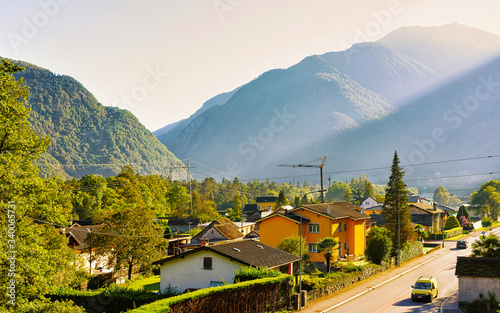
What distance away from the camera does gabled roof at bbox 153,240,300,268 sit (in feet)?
119

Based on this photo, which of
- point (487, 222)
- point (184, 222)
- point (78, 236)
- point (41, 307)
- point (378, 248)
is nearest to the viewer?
point (41, 307)

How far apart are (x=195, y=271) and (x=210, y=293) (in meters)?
10.8

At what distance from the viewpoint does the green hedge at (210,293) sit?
22.6 meters

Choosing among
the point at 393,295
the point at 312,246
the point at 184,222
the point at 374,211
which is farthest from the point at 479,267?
the point at 374,211

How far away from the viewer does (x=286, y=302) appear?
34.7 metres

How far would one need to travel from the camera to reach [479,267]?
34.3m

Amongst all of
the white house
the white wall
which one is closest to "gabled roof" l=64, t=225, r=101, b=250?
the white wall

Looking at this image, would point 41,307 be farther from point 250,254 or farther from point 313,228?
point 313,228

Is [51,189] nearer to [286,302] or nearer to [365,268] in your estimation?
[286,302]

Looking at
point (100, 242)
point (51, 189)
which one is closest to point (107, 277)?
point (100, 242)

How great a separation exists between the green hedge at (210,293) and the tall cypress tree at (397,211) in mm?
40307

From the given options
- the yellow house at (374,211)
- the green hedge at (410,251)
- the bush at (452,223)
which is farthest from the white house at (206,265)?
the yellow house at (374,211)

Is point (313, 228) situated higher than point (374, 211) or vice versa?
point (313, 228)

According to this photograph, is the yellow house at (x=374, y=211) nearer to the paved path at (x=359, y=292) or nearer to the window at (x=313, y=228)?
the paved path at (x=359, y=292)
